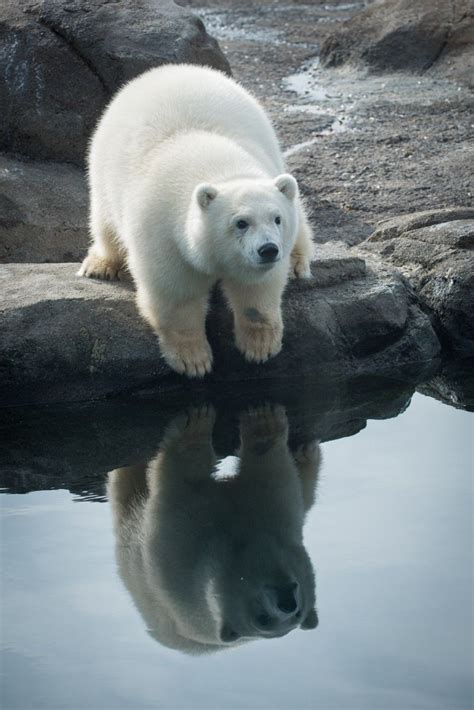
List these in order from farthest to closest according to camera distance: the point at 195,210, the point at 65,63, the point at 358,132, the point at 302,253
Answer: the point at 358,132 < the point at 65,63 < the point at 302,253 < the point at 195,210

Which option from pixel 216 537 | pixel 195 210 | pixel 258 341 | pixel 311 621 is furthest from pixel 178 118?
pixel 311 621

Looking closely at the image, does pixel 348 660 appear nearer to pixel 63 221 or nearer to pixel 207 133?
pixel 207 133

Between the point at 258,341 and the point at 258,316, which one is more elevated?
the point at 258,316

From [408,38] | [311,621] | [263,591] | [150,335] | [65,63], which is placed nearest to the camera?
[311,621]

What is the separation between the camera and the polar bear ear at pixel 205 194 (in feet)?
13.7

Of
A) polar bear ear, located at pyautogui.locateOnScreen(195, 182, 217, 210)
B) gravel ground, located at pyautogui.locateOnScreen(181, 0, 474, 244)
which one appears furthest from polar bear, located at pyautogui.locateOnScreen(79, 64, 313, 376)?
gravel ground, located at pyautogui.locateOnScreen(181, 0, 474, 244)

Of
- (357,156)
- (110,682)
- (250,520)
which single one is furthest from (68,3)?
(110,682)

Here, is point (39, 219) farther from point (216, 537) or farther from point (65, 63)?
point (216, 537)

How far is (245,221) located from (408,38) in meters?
7.28

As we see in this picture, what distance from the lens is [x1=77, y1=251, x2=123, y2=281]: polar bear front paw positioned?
17.1 feet

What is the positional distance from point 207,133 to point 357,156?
3.72m

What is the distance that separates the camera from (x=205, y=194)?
419 centimetres

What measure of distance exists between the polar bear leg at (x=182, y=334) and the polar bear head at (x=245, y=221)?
38 cm

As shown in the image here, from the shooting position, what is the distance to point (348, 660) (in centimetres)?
283
